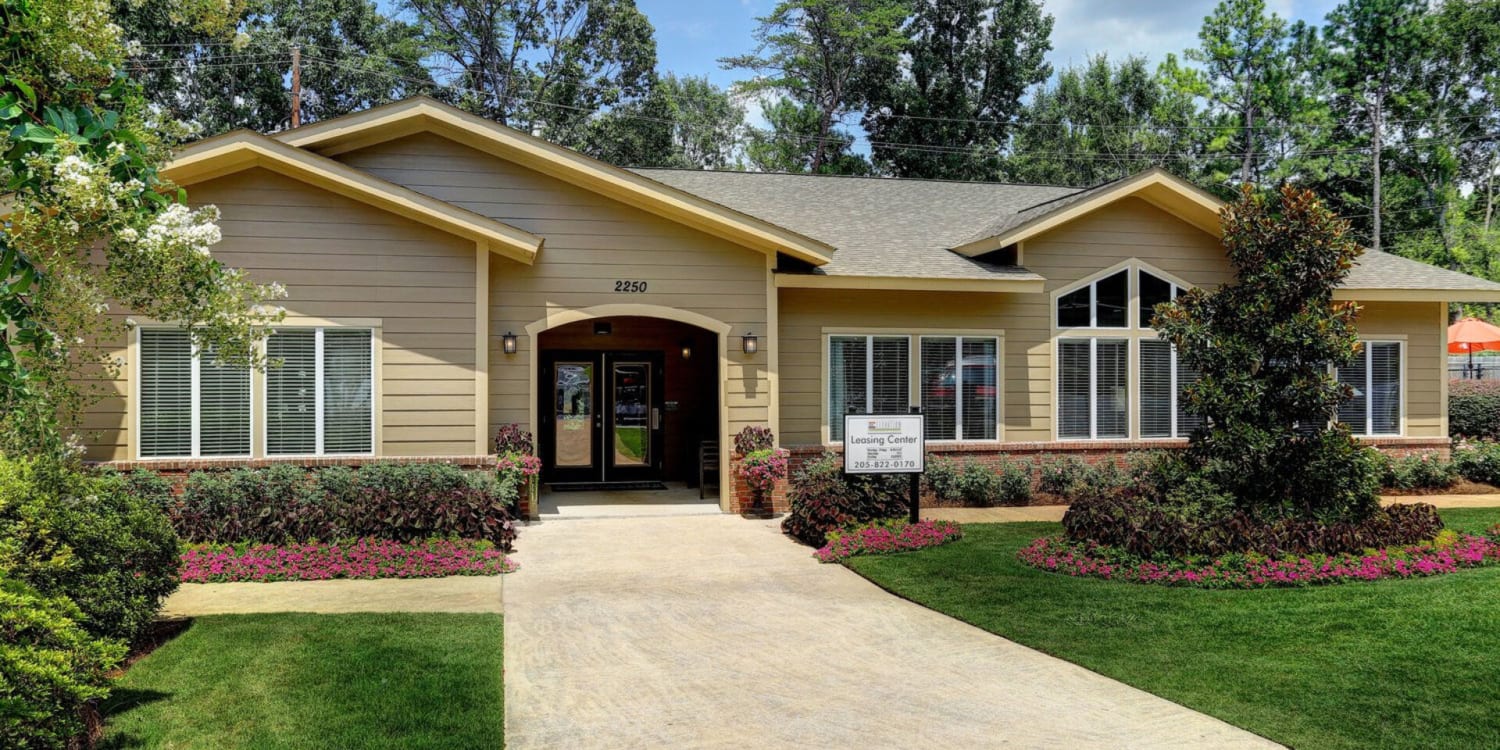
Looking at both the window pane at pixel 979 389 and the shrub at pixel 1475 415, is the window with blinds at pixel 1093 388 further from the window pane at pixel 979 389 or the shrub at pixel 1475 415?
the shrub at pixel 1475 415

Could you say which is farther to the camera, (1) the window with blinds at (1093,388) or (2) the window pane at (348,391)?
(1) the window with blinds at (1093,388)

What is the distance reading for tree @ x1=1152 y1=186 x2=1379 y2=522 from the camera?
8805 mm

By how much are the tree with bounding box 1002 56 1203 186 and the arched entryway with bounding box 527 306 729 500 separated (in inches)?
962

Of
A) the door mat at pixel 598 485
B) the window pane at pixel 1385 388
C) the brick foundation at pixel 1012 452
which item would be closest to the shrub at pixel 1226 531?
the brick foundation at pixel 1012 452

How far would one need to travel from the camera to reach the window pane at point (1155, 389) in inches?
540

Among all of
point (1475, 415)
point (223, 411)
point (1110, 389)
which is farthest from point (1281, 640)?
point (1475, 415)

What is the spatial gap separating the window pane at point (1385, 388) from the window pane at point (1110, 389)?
14.3 ft

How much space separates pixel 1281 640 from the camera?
6.19m

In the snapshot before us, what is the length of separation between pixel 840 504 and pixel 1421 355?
10.9 metres

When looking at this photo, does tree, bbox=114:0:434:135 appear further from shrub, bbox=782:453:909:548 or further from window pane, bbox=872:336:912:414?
shrub, bbox=782:453:909:548

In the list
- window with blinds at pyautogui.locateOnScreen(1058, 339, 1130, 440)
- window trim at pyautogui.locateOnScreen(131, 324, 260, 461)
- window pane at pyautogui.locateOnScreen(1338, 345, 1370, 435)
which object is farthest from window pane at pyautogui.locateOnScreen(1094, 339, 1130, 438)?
window trim at pyautogui.locateOnScreen(131, 324, 260, 461)

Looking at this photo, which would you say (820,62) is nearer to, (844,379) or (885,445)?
(844,379)

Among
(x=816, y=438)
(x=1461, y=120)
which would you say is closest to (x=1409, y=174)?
(x=1461, y=120)

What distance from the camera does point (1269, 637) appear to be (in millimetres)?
6254
